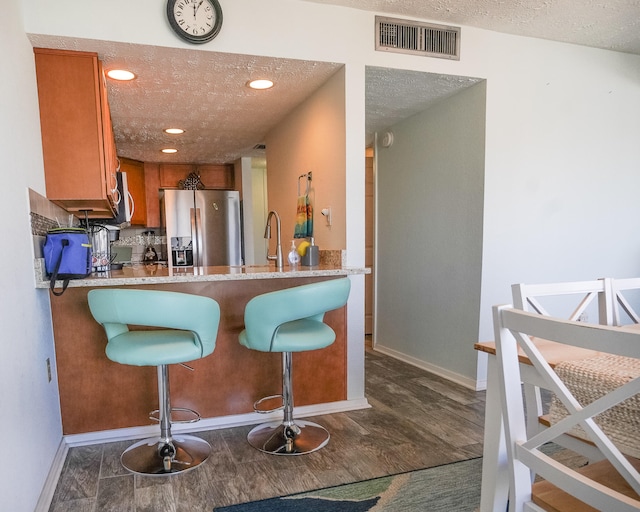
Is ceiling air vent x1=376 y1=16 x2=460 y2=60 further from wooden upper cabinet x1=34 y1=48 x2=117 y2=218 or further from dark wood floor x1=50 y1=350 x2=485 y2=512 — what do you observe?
dark wood floor x1=50 y1=350 x2=485 y2=512

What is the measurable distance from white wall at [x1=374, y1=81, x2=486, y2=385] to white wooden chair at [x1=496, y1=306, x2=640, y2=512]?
199 cm

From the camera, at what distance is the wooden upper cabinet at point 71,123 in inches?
88.1

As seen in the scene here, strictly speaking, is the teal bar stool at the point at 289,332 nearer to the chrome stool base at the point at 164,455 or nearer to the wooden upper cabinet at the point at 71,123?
the chrome stool base at the point at 164,455

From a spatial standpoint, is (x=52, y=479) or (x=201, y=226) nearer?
(x=52, y=479)

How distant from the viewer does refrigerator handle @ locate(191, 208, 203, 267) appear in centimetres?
533

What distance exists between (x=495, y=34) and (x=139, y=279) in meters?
2.79

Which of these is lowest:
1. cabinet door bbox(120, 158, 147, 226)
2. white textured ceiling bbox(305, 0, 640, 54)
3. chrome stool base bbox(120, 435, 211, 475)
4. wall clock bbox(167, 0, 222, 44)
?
chrome stool base bbox(120, 435, 211, 475)

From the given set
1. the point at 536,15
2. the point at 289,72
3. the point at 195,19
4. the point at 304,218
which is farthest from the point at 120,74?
the point at 536,15

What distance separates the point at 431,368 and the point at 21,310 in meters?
2.86

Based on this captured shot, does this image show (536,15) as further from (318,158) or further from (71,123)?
(71,123)

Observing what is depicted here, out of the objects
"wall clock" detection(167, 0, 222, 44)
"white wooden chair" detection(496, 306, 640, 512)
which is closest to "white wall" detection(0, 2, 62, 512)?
"wall clock" detection(167, 0, 222, 44)

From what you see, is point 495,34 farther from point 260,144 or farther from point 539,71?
point 260,144

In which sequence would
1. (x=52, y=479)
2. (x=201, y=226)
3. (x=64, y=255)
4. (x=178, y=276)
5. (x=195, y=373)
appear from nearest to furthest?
(x=52, y=479), (x=64, y=255), (x=178, y=276), (x=195, y=373), (x=201, y=226)

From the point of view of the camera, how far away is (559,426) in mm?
951
